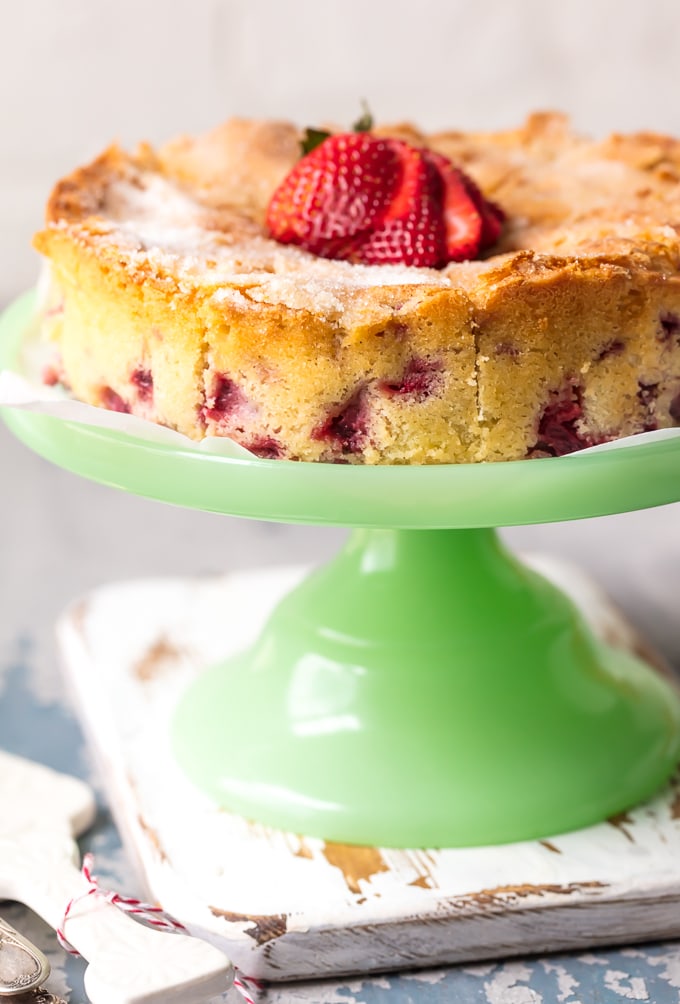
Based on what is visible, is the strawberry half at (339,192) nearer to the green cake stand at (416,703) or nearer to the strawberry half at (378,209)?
the strawberry half at (378,209)

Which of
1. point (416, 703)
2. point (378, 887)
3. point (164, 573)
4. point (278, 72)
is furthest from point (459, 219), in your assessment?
point (278, 72)

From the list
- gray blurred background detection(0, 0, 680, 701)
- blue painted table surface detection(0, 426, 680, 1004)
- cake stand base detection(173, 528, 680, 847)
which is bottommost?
blue painted table surface detection(0, 426, 680, 1004)

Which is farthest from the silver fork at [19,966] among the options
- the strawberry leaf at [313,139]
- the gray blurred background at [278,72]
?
the gray blurred background at [278,72]

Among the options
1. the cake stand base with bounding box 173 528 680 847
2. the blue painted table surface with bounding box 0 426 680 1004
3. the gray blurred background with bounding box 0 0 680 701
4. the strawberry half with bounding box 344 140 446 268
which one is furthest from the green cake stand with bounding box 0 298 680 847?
the gray blurred background with bounding box 0 0 680 701

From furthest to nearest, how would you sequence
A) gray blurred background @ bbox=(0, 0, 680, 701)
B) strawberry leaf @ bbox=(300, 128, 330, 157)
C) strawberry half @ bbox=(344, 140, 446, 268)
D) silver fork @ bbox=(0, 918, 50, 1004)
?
gray blurred background @ bbox=(0, 0, 680, 701)
strawberry leaf @ bbox=(300, 128, 330, 157)
strawberry half @ bbox=(344, 140, 446, 268)
silver fork @ bbox=(0, 918, 50, 1004)

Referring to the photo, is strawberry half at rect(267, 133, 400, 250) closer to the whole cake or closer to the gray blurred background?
the whole cake
